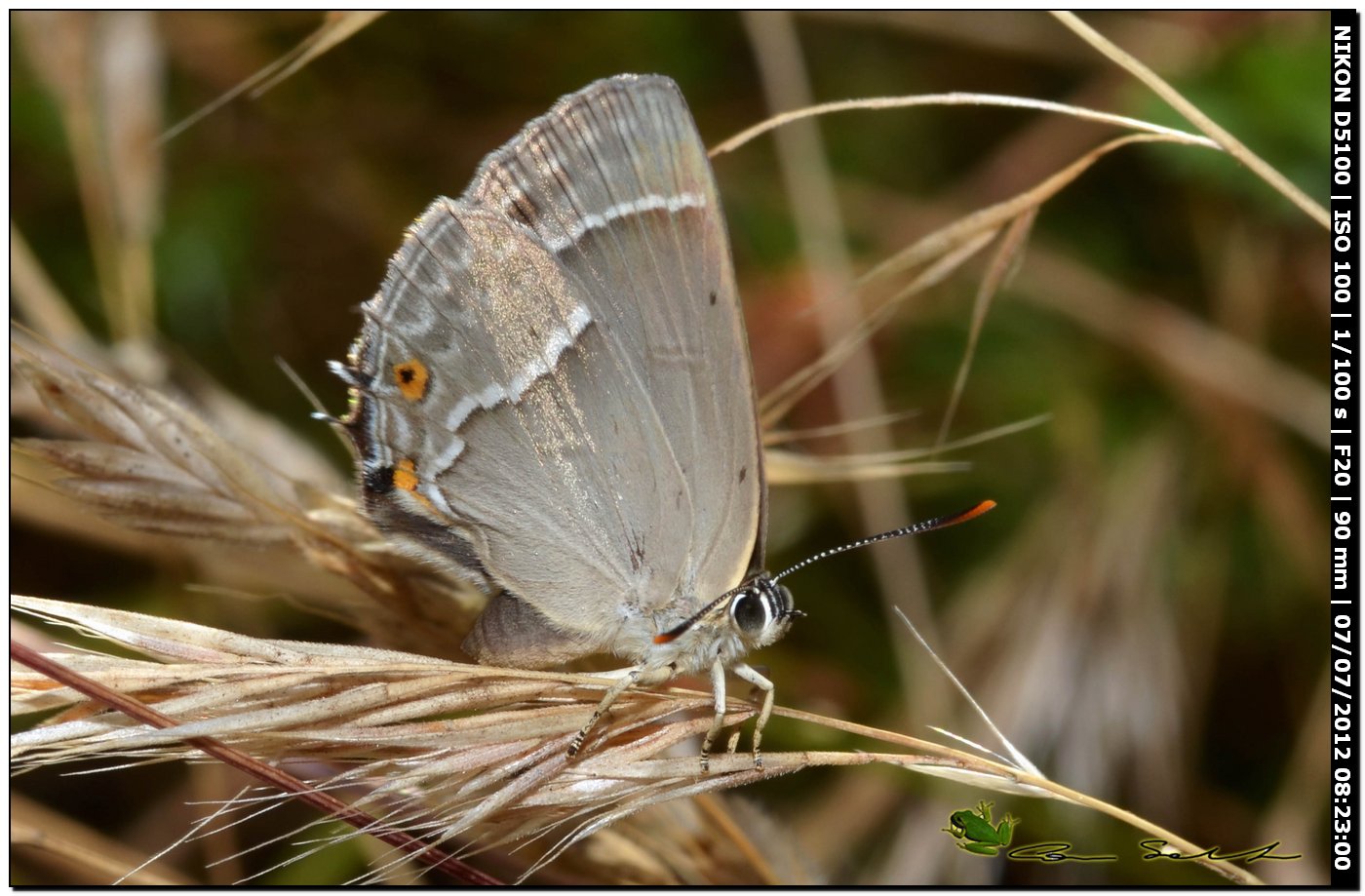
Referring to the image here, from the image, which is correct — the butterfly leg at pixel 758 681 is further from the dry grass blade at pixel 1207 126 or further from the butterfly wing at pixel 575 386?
the dry grass blade at pixel 1207 126

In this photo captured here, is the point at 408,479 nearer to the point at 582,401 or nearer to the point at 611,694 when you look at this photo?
the point at 582,401

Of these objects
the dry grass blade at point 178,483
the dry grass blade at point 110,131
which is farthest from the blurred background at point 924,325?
the dry grass blade at point 178,483

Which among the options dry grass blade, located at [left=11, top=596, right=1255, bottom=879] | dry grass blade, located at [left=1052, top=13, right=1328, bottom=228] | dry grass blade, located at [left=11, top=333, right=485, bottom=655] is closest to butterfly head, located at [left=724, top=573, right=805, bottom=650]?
dry grass blade, located at [left=11, top=596, right=1255, bottom=879]

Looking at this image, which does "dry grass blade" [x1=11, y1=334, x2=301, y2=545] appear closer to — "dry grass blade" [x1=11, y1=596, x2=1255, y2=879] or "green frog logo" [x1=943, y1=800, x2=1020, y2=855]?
"dry grass blade" [x1=11, y1=596, x2=1255, y2=879]

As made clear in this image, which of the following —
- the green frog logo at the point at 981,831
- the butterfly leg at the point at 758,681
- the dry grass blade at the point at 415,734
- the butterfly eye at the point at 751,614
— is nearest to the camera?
the dry grass blade at the point at 415,734

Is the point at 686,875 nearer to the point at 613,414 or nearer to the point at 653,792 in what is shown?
the point at 653,792

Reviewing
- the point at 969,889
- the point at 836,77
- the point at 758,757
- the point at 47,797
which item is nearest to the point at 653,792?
the point at 758,757

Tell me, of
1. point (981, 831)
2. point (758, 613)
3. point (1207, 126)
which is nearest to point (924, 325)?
point (758, 613)
